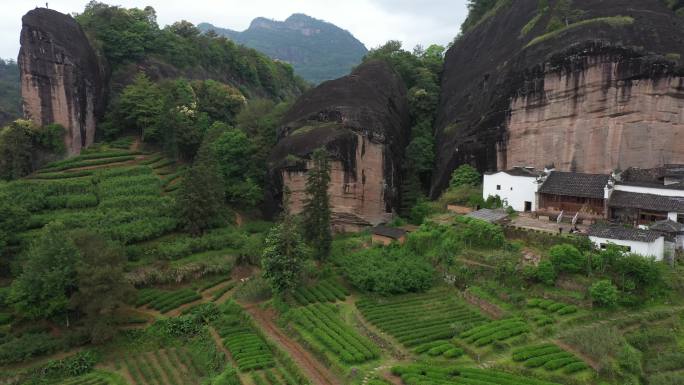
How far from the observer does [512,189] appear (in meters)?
36.5

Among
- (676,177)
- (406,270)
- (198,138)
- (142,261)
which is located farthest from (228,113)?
(676,177)

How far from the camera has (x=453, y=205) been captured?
1553 inches

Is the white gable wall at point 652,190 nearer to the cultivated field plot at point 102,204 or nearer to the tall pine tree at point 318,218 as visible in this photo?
the tall pine tree at point 318,218

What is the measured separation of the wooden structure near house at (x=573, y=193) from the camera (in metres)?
32.7

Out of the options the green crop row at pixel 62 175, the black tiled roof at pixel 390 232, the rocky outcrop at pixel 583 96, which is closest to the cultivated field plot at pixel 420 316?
the black tiled roof at pixel 390 232

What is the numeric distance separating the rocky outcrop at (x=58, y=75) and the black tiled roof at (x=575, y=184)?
44.4 metres

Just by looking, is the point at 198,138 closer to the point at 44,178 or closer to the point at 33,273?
the point at 44,178

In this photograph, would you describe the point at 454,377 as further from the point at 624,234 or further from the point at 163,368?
the point at 163,368

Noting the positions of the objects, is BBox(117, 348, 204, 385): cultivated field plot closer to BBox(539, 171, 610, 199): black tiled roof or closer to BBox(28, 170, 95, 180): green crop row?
BBox(28, 170, 95, 180): green crop row

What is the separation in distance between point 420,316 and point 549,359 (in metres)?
7.53

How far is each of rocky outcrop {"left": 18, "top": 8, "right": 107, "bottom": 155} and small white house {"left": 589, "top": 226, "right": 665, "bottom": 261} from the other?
46922 mm

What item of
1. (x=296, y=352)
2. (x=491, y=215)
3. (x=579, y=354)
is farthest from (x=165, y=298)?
(x=579, y=354)

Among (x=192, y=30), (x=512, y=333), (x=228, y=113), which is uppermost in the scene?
(x=192, y=30)

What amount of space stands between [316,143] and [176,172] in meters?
15.9
